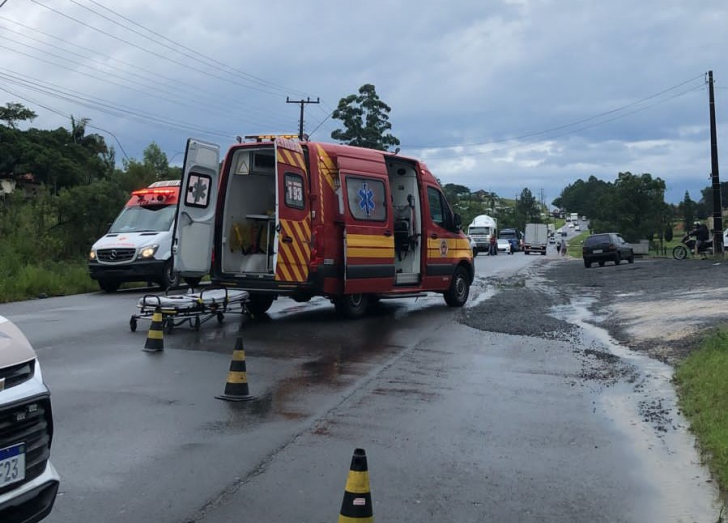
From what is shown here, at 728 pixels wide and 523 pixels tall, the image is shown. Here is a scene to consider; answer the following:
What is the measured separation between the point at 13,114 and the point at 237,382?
66641 millimetres

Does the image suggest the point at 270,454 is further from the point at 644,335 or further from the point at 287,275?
the point at 644,335

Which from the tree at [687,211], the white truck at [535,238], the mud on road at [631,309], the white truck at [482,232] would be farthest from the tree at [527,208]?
the mud on road at [631,309]

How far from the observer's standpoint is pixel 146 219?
18672 millimetres

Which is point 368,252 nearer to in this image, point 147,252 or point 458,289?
point 458,289

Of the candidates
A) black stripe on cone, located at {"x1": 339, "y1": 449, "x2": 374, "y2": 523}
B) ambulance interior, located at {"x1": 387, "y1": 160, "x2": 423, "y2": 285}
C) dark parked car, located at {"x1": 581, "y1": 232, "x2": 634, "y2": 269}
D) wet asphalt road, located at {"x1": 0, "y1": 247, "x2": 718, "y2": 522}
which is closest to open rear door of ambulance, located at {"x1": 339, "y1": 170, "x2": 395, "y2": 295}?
ambulance interior, located at {"x1": 387, "y1": 160, "x2": 423, "y2": 285}

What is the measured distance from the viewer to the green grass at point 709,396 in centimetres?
568

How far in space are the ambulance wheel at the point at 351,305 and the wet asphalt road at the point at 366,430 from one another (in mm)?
1300

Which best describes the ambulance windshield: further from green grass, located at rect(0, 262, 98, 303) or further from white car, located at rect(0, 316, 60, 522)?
A: white car, located at rect(0, 316, 60, 522)

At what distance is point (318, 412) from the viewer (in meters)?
6.75

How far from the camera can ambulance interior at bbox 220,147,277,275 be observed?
40.0ft

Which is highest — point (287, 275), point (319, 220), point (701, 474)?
point (319, 220)

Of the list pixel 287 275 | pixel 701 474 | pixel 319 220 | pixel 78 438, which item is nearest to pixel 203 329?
pixel 287 275

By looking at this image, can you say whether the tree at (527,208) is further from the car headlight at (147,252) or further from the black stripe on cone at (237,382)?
the black stripe on cone at (237,382)

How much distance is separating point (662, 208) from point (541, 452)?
5924 centimetres
